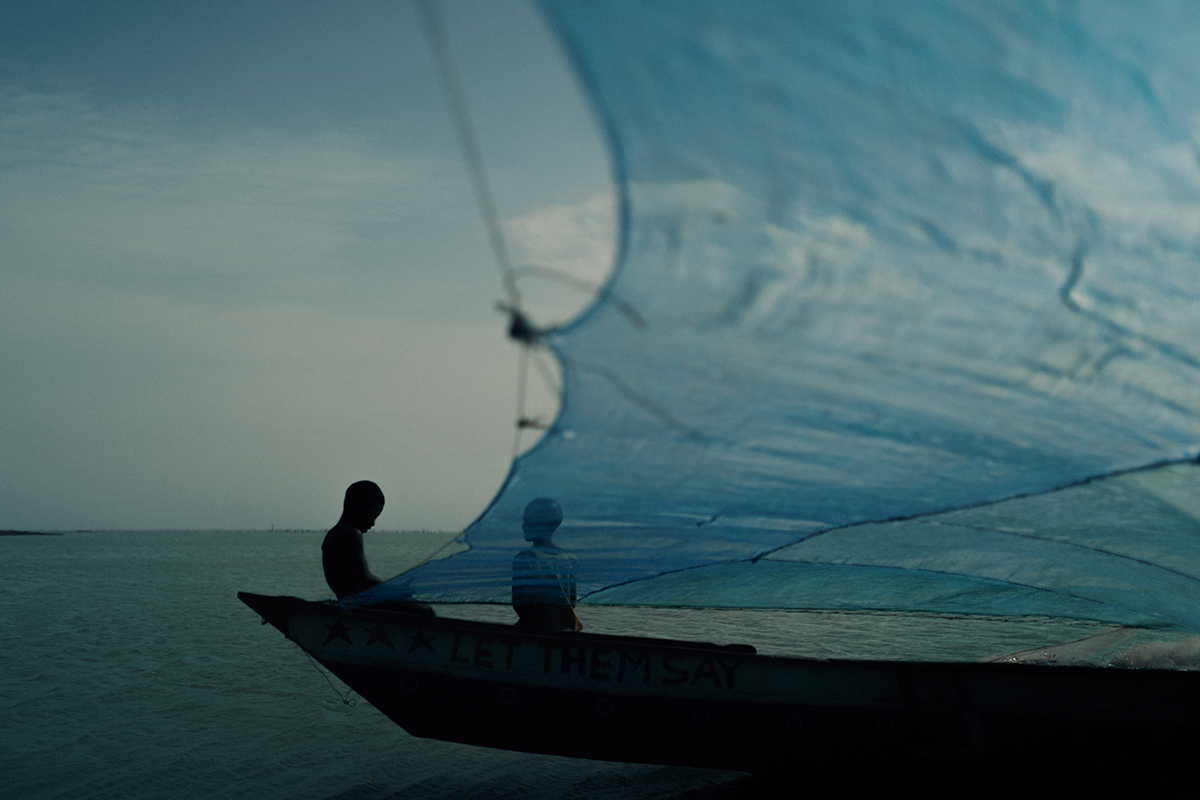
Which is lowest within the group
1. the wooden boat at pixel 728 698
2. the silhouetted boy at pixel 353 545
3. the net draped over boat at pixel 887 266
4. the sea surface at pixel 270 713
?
the sea surface at pixel 270 713

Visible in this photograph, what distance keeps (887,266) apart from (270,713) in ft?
32.6

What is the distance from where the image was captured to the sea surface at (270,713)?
7.07m

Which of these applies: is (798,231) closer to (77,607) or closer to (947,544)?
(947,544)

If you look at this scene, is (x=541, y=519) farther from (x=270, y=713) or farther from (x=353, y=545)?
(x=270, y=713)

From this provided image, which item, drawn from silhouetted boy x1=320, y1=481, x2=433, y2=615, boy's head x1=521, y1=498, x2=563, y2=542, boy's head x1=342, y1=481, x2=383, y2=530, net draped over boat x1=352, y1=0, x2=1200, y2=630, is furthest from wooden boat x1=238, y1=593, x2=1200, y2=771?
net draped over boat x1=352, y1=0, x2=1200, y2=630

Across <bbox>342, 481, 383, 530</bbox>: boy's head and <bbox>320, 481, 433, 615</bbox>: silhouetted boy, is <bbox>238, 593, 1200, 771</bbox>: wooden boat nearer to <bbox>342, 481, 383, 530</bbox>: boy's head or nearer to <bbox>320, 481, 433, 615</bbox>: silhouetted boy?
<bbox>320, 481, 433, 615</bbox>: silhouetted boy

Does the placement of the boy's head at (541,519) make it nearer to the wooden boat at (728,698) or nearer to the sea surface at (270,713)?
the wooden boat at (728,698)

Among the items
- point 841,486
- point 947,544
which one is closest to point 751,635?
point 947,544

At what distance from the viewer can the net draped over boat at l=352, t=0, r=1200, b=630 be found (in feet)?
7.93

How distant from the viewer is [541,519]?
4.56m

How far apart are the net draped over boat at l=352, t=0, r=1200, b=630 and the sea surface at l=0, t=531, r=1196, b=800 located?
110 inches

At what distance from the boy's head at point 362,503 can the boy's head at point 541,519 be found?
4.57 ft

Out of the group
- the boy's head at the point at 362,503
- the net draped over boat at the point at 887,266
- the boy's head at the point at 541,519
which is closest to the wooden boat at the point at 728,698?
the boy's head at the point at 362,503

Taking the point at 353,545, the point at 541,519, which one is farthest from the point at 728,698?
the point at 353,545
